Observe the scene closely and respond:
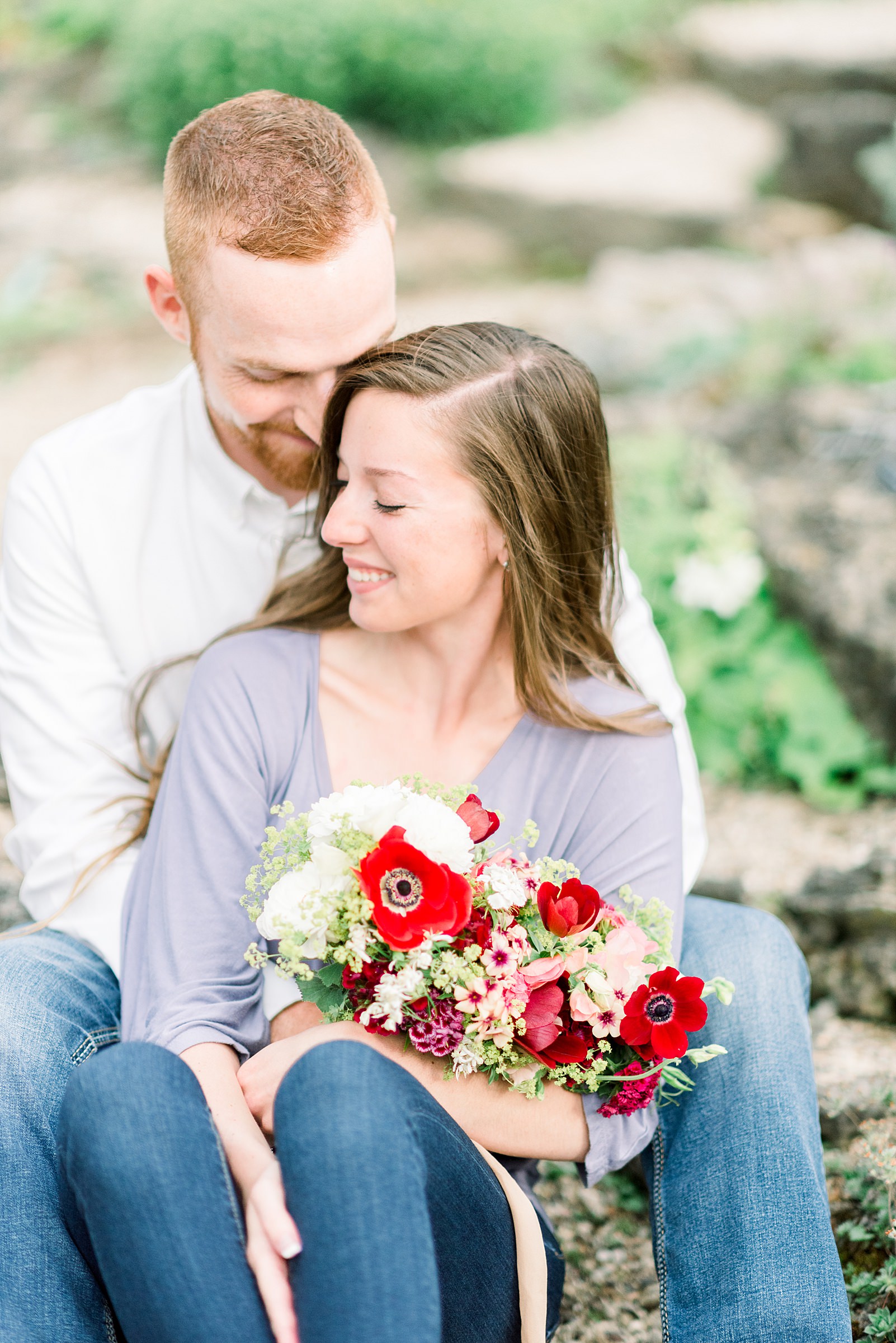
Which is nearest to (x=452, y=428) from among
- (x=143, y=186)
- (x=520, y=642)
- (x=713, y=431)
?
(x=520, y=642)

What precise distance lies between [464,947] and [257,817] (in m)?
0.68

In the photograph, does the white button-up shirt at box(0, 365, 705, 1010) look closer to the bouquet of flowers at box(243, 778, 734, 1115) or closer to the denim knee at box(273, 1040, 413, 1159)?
the bouquet of flowers at box(243, 778, 734, 1115)

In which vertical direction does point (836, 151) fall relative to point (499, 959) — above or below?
above

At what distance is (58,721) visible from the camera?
2.70 meters

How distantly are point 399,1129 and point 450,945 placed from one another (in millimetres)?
279

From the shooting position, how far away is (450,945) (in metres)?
1.82

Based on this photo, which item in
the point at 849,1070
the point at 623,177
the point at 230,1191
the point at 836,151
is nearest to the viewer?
the point at 230,1191

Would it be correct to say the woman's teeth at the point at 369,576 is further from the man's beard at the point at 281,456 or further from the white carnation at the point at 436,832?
the white carnation at the point at 436,832

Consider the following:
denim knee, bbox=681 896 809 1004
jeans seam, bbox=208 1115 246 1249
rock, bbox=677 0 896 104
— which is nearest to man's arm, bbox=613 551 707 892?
denim knee, bbox=681 896 809 1004

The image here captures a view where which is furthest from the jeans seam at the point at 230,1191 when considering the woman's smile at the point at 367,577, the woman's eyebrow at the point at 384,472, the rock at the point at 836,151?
the rock at the point at 836,151

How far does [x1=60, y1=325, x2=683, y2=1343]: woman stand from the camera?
174 cm

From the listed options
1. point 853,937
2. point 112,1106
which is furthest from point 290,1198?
point 853,937

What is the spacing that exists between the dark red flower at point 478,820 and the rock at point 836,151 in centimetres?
817

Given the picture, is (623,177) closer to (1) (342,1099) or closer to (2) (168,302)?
(2) (168,302)
